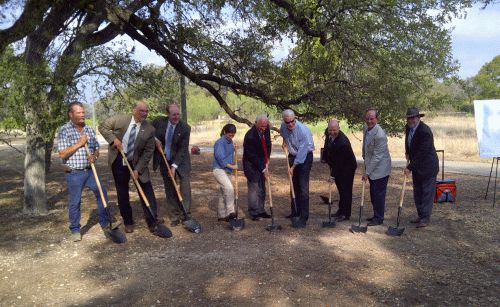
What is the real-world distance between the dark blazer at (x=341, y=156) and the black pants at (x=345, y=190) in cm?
5

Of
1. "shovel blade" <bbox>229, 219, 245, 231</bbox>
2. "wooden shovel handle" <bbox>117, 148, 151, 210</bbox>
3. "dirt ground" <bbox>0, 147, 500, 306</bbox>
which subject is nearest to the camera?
"dirt ground" <bbox>0, 147, 500, 306</bbox>

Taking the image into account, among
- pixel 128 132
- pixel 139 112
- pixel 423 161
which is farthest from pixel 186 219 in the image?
pixel 423 161

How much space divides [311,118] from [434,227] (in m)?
5.10

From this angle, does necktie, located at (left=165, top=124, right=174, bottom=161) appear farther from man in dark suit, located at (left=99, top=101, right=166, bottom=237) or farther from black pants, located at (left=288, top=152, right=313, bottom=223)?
black pants, located at (left=288, top=152, right=313, bottom=223)

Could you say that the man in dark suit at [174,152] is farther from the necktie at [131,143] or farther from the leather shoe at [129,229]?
the leather shoe at [129,229]

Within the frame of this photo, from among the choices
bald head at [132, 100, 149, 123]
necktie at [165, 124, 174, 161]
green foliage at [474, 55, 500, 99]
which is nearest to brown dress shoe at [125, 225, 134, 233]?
necktie at [165, 124, 174, 161]

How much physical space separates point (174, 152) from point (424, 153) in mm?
3786

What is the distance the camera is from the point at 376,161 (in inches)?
270

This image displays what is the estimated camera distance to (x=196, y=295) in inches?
177

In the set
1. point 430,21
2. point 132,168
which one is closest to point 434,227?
point 132,168

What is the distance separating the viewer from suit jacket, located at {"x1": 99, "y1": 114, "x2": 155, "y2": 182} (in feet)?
20.7

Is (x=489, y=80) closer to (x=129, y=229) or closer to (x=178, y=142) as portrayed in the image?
(x=178, y=142)

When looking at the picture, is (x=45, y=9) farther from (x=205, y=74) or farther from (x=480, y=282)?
(x=480, y=282)

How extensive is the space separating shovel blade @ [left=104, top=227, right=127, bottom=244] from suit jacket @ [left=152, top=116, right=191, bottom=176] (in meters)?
1.25
